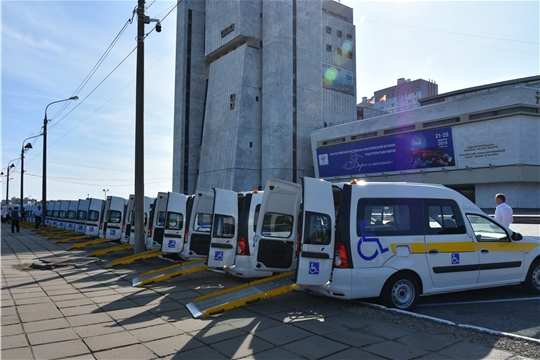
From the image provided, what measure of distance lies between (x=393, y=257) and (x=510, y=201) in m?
29.6

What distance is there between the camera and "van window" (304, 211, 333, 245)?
637 cm

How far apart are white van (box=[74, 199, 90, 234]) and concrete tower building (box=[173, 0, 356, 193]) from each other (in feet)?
77.6

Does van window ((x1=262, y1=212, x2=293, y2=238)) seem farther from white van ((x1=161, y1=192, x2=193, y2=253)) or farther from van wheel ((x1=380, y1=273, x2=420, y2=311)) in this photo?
white van ((x1=161, y1=192, x2=193, y2=253))

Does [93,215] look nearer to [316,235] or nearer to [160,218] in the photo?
[160,218]

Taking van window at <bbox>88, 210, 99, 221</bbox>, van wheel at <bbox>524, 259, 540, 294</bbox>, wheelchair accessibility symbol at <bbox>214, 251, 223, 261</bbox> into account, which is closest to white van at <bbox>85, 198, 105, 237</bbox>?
van window at <bbox>88, 210, 99, 221</bbox>

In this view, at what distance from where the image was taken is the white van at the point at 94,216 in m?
20.4

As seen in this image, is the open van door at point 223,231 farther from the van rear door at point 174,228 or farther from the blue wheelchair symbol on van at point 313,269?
the blue wheelchair symbol on van at point 313,269

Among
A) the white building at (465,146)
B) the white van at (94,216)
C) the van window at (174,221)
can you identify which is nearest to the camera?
the van window at (174,221)

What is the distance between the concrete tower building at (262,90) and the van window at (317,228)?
40.5m

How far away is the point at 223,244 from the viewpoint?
9094mm

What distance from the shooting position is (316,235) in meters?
6.40

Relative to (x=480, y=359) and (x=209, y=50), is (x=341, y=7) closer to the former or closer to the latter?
(x=209, y=50)

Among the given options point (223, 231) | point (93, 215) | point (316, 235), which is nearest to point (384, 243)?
point (316, 235)

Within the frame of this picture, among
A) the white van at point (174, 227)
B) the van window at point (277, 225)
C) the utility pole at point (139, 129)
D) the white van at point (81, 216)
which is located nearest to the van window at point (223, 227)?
the van window at point (277, 225)
